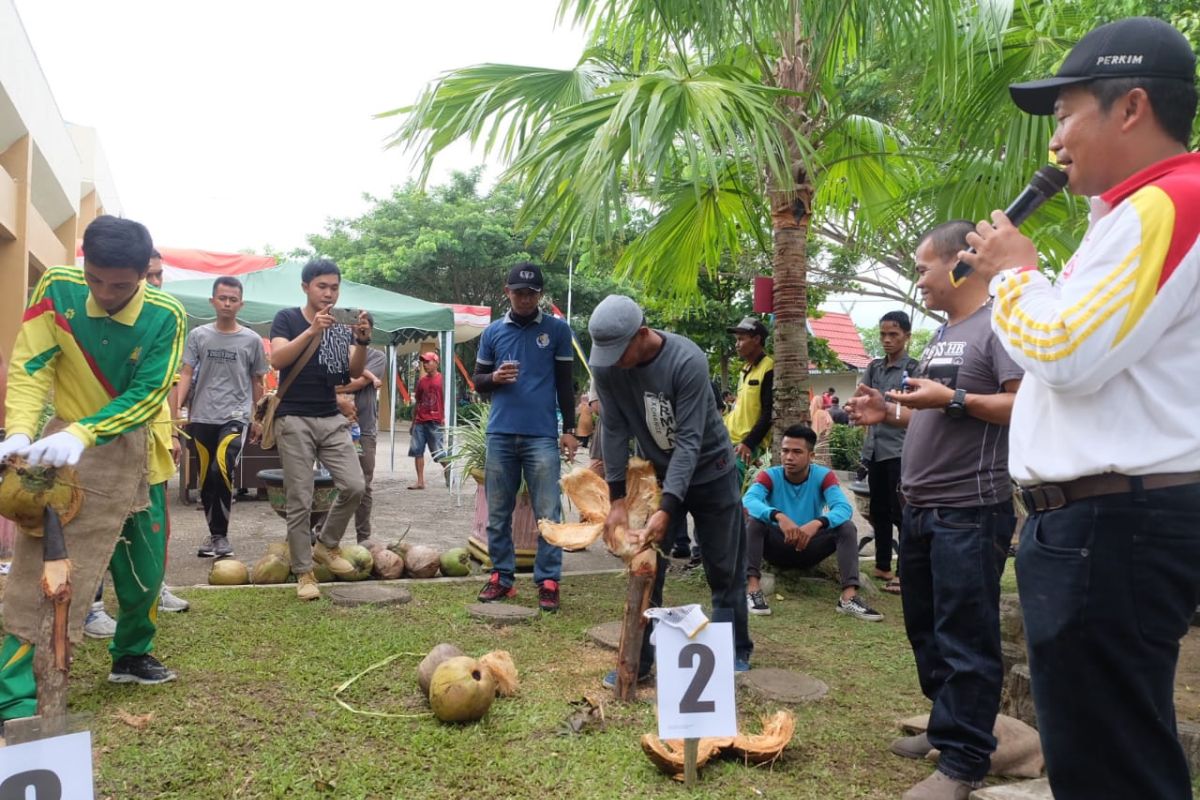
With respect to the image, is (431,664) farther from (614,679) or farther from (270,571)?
(270,571)

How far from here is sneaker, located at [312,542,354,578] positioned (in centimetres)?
559

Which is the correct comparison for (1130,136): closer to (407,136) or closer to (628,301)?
(628,301)

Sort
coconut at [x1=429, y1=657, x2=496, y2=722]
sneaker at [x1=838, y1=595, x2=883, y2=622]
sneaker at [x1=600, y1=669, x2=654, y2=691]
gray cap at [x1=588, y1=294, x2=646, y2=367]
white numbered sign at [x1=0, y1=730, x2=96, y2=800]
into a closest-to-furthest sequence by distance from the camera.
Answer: white numbered sign at [x1=0, y1=730, x2=96, y2=800]
coconut at [x1=429, y1=657, x2=496, y2=722]
gray cap at [x1=588, y1=294, x2=646, y2=367]
sneaker at [x1=600, y1=669, x2=654, y2=691]
sneaker at [x1=838, y1=595, x2=883, y2=622]

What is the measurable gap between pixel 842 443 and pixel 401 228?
1882 cm

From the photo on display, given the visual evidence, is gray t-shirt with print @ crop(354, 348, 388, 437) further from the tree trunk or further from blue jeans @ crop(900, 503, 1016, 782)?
blue jeans @ crop(900, 503, 1016, 782)

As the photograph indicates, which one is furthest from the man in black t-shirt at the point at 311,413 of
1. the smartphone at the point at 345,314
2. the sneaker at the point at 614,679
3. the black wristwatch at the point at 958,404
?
the smartphone at the point at 345,314

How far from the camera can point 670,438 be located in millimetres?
3793

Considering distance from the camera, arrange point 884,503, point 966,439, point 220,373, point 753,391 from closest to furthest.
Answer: point 966,439
point 220,373
point 884,503
point 753,391

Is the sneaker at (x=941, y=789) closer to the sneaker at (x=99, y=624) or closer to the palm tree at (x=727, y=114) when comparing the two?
the palm tree at (x=727, y=114)

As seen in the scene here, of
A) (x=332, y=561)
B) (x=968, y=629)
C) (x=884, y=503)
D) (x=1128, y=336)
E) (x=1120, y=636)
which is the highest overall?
(x=1128, y=336)

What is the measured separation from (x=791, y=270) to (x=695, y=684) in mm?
3910

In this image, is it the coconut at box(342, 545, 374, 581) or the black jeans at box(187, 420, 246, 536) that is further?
the black jeans at box(187, 420, 246, 536)

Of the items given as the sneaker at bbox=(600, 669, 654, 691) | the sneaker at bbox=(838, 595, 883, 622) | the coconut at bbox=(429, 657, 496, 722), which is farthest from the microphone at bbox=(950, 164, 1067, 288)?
the sneaker at bbox=(838, 595, 883, 622)

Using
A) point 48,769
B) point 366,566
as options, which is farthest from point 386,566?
point 48,769
